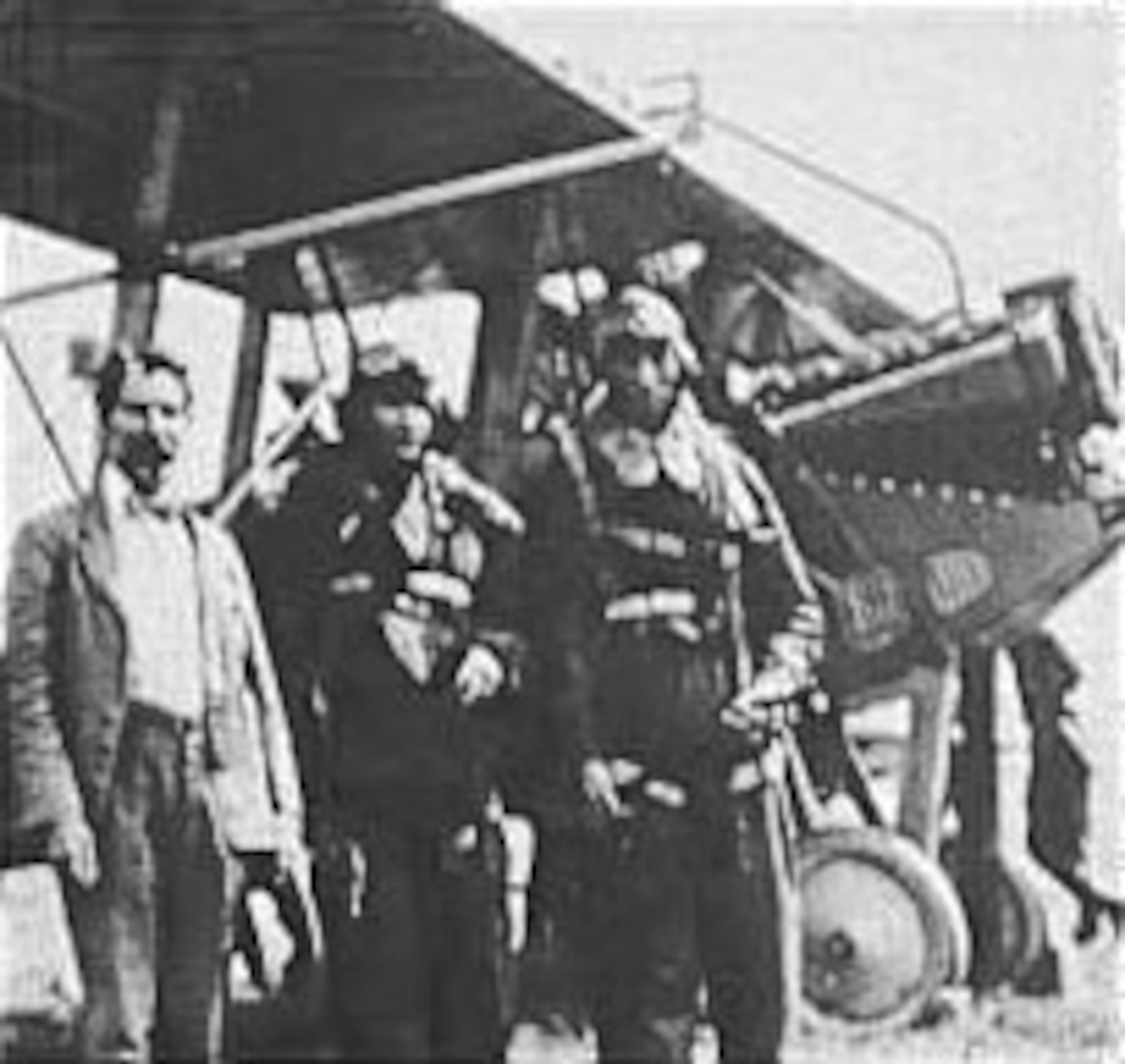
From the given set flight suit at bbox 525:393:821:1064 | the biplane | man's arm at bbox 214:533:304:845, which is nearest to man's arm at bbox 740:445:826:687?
flight suit at bbox 525:393:821:1064

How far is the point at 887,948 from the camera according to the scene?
13.8 ft

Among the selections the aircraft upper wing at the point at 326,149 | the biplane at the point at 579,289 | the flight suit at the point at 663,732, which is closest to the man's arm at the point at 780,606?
the flight suit at the point at 663,732

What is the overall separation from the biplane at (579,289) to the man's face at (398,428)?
18cm

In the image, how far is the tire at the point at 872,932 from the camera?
13.5ft

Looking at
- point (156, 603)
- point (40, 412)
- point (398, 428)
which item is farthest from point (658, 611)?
point (40, 412)

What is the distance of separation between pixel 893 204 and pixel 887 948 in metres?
1.23

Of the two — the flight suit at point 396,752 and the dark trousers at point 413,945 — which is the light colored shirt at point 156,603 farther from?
the dark trousers at point 413,945

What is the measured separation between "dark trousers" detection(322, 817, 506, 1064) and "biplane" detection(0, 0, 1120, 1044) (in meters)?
0.56

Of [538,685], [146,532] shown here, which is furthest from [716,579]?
[146,532]

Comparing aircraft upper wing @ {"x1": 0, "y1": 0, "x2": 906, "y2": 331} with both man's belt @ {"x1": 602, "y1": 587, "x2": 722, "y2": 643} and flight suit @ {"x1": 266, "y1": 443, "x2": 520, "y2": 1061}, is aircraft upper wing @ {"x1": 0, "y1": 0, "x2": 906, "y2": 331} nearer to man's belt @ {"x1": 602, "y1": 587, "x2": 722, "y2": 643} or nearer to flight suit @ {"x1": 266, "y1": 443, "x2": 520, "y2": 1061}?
flight suit @ {"x1": 266, "y1": 443, "x2": 520, "y2": 1061}

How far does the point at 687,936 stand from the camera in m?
3.78

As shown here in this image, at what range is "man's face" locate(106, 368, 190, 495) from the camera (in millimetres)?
3533

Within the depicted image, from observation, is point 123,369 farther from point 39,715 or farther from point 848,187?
point 848,187

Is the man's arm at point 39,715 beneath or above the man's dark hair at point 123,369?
beneath
